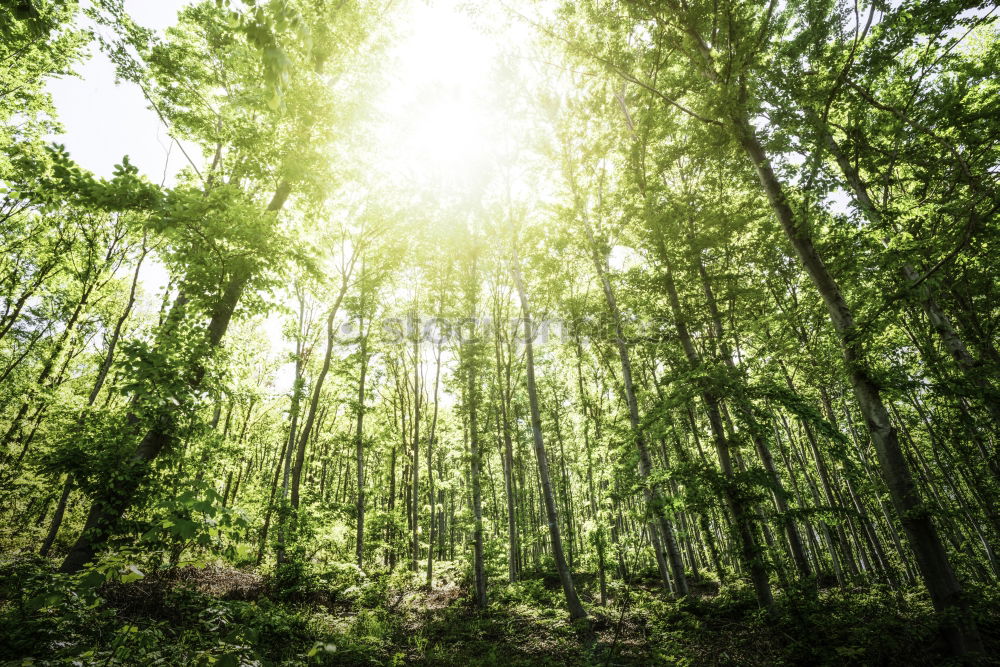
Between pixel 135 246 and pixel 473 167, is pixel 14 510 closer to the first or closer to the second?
pixel 135 246

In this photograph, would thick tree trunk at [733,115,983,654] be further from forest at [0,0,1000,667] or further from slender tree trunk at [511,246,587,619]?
slender tree trunk at [511,246,587,619]

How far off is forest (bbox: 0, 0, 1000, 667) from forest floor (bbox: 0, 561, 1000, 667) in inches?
3.4

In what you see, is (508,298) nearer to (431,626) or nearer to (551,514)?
(551,514)

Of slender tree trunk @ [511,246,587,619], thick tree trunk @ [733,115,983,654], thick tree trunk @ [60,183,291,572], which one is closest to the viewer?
thick tree trunk @ [733,115,983,654]

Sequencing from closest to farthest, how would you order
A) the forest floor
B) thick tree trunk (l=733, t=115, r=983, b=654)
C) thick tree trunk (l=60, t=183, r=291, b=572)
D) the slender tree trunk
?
the forest floor, thick tree trunk (l=733, t=115, r=983, b=654), thick tree trunk (l=60, t=183, r=291, b=572), the slender tree trunk

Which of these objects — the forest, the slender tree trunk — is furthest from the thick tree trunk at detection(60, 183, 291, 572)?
the slender tree trunk

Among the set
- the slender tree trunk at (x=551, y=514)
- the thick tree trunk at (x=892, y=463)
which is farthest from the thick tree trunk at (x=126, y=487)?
the thick tree trunk at (x=892, y=463)

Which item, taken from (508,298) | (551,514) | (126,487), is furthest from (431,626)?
(508,298)

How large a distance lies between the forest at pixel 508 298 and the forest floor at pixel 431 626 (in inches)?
3.4

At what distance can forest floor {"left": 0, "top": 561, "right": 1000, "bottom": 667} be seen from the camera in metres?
3.65

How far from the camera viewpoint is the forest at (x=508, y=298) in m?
4.77

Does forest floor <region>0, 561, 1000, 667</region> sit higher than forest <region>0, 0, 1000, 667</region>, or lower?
lower

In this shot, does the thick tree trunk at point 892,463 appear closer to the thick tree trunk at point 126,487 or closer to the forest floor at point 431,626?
the forest floor at point 431,626

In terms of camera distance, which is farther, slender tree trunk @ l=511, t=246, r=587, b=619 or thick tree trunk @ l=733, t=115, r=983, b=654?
slender tree trunk @ l=511, t=246, r=587, b=619
